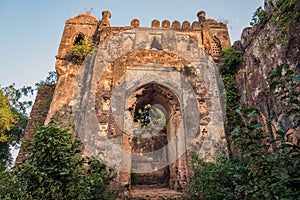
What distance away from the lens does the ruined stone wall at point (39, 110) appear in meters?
8.52

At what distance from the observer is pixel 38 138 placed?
3.70 metres

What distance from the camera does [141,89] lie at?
8.36m

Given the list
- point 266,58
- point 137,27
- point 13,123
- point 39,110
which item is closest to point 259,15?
point 266,58

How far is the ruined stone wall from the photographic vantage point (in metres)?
8.52

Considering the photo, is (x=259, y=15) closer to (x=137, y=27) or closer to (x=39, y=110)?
(x=137, y=27)

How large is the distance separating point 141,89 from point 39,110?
4552mm

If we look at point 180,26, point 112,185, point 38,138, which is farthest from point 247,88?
point 38,138

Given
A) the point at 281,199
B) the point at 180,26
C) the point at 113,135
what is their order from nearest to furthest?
the point at 281,199, the point at 113,135, the point at 180,26

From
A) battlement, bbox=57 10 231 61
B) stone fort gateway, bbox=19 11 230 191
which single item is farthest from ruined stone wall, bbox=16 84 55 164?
battlement, bbox=57 10 231 61

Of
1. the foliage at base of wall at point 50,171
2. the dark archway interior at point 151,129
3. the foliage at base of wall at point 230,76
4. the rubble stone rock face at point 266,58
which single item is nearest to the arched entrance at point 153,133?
the dark archway interior at point 151,129

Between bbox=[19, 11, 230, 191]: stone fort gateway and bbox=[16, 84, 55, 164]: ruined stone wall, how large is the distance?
7 centimetres

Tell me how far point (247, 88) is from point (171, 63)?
3030 millimetres

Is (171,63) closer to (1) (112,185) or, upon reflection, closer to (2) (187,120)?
(2) (187,120)

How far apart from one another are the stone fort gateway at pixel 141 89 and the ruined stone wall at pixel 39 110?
0.07 metres
